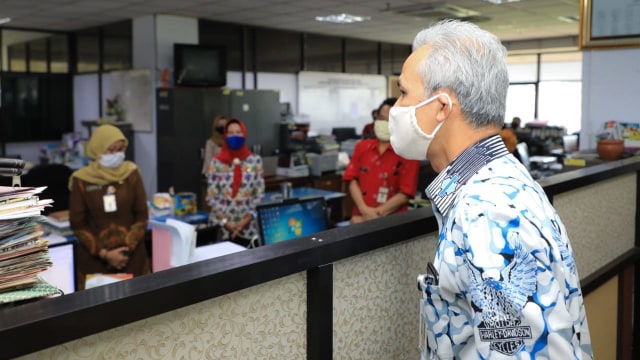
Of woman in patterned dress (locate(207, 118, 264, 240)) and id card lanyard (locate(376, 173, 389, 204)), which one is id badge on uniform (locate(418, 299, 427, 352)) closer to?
id card lanyard (locate(376, 173, 389, 204))

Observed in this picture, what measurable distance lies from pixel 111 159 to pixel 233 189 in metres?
1.04

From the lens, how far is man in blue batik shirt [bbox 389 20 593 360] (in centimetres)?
95

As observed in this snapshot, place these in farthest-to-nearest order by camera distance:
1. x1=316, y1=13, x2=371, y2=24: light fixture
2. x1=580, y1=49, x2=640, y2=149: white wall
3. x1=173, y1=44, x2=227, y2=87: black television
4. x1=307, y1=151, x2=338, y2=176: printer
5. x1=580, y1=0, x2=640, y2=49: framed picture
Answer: x1=316, y1=13, x2=371, y2=24: light fixture → x1=173, y1=44, x2=227, y2=87: black television → x1=307, y1=151, x2=338, y2=176: printer → x1=580, y1=49, x2=640, y2=149: white wall → x1=580, y1=0, x2=640, y2=49: framed picture

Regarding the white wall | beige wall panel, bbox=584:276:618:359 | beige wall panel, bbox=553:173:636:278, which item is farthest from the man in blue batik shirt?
the white wall

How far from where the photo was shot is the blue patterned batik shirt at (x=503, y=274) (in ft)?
3.10

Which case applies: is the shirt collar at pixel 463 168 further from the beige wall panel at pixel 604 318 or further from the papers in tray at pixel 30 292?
the beige wall panel at pixel 604 318

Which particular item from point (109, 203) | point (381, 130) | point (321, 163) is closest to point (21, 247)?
point (109, 203)

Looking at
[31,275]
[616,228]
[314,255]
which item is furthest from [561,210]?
[31,275]

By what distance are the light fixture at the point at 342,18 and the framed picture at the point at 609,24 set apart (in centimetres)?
463

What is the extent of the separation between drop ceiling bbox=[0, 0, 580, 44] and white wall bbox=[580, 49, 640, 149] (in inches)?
132

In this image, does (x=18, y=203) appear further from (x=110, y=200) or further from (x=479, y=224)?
(x=110, y=200)

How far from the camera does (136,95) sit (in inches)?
319

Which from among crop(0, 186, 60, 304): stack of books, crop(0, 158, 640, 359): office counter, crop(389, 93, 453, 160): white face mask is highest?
crop(389, 93, 453, 160): white face mask

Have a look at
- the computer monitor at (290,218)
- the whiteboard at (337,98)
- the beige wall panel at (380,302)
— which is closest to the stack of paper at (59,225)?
the computer monitor at (290,218)
